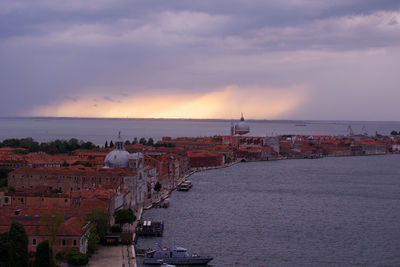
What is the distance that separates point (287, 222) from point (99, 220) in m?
10.9

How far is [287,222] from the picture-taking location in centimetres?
2902

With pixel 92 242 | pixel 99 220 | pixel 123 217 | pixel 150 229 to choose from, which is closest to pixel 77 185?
pixel 123 217

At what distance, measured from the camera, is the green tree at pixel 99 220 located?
22266 millimetres

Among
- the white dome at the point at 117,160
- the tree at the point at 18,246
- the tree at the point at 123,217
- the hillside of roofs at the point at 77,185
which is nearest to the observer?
the tree at the point at 18,246

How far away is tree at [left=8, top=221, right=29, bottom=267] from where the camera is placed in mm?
16953

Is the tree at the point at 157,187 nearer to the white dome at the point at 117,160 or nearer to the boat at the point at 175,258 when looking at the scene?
the white dome at the point at 117,160

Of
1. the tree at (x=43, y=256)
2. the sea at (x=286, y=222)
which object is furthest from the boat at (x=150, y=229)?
the tree at (x=43, y=256)

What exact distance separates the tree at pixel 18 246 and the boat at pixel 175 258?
5051mm

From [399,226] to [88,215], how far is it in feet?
52.6

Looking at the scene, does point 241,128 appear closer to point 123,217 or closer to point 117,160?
point 117,160

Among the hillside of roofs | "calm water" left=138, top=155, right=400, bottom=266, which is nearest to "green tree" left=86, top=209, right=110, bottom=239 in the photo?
the hillside of roofs

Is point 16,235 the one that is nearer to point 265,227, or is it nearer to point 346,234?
point 265,227

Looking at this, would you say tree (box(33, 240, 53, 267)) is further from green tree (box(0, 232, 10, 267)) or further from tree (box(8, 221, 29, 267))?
green tree (box(0, 232, 10, 267))

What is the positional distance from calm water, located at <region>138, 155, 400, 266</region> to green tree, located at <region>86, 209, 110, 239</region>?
7.06ft
